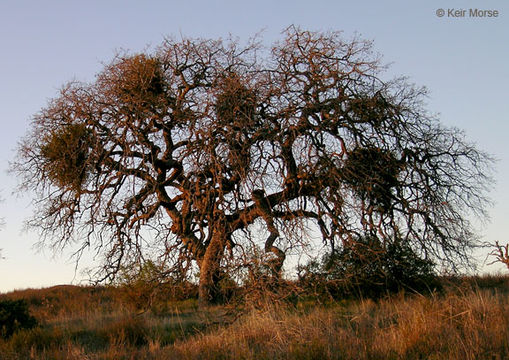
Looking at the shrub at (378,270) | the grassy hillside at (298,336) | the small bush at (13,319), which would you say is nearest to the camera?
the grassy hillside at (298,336)

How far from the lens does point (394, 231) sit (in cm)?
1430

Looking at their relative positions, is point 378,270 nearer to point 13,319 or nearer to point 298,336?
point 298,336

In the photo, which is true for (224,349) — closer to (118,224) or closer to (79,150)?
(118,224)

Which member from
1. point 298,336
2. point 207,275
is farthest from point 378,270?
point 298,336

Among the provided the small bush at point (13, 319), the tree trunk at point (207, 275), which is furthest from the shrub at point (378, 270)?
the small bush at point (13, 319)

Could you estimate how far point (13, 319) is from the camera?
1138 centimetres

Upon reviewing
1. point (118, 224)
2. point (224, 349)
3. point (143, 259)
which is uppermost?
point (118, 224)

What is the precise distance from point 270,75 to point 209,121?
2.21 meters

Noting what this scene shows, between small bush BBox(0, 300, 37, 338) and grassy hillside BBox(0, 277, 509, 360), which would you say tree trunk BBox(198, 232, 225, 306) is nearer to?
grassy hillside BBox(0, 277, 509, 360)

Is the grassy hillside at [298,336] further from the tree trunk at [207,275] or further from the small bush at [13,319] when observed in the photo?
the tree trunk at [207,275]

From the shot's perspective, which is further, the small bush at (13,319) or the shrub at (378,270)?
the shrub at (378,270)

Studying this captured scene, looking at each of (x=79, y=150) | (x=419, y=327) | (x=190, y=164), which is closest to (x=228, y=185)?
(x=190, y=164)

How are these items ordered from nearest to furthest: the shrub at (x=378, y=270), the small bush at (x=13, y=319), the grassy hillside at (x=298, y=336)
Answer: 1. the grassy hillside at (x=298, y=336)
2. the small bush at (x=13, y=319)
3. the shrub at (x=378, y=270)

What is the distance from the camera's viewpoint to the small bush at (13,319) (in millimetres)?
10884
